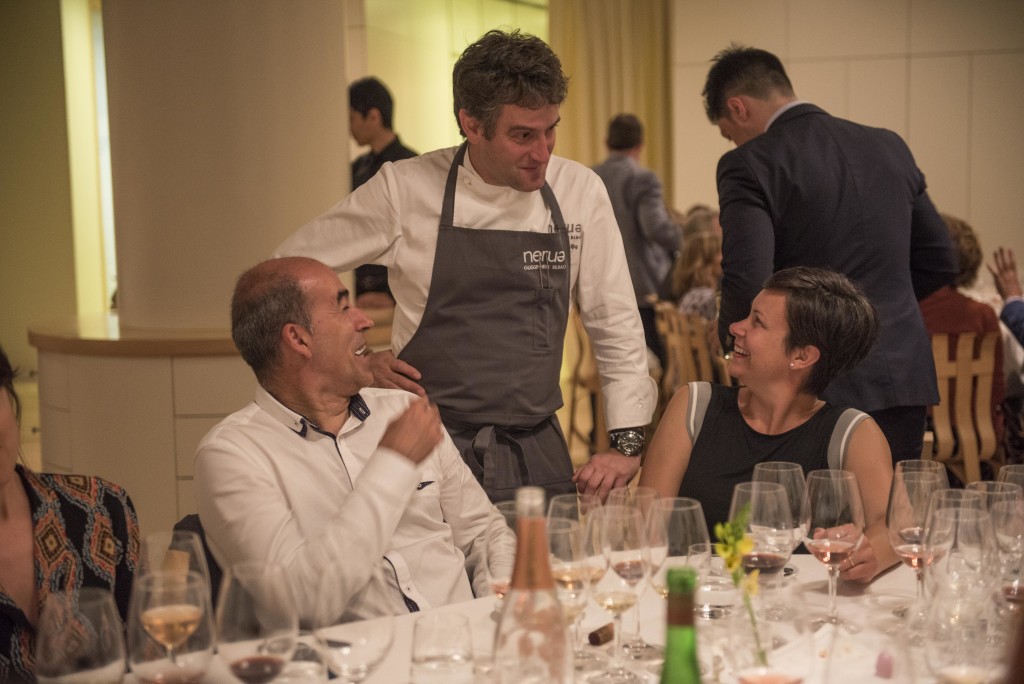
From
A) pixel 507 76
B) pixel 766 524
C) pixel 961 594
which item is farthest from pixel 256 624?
pixel 507 76

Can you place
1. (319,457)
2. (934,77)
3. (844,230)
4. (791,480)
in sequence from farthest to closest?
(934,77), (844,230), (319,457), (791,480)

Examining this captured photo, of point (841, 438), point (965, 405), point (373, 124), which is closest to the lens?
point (841, 438)

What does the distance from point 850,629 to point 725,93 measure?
82.2 inches

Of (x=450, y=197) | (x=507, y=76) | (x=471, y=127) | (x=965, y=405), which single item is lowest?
(x=965, y=405)

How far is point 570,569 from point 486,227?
1411 mm

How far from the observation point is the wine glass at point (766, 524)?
1.65 metres

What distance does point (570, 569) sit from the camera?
5.13 ft

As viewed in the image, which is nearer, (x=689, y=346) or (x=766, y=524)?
(x=766, y=524)

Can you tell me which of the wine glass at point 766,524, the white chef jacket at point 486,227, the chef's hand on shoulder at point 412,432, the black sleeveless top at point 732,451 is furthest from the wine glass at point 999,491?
the white chef jacket at point 486,227

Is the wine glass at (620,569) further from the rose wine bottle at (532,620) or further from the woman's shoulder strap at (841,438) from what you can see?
the woman's shoulder strap at (841,438)

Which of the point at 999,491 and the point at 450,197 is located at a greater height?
the point at 450,197

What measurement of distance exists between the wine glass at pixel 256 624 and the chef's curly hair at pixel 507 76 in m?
1.57

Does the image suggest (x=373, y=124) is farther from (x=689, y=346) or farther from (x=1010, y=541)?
(x=1010, y=541)

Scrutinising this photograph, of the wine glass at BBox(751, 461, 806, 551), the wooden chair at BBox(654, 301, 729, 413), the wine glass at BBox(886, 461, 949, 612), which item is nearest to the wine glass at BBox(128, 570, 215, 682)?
the wine glass at BBox(751, 461, 806, 551)
